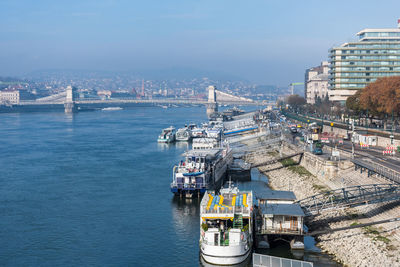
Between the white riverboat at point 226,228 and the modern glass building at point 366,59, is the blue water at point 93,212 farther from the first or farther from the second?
the modern glass building at point 366,59

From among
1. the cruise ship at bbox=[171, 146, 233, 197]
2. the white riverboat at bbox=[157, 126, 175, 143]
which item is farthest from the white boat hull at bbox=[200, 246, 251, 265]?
the white riverboat at bbox=[157, 126, 175, 143]

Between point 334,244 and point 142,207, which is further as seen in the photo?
point 142,207

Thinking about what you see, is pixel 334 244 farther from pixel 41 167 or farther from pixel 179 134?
pixel 179 134

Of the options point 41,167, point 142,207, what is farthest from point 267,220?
point 41,167

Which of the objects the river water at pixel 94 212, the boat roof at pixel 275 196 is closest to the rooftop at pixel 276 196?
the boat roof at pixel 275 196

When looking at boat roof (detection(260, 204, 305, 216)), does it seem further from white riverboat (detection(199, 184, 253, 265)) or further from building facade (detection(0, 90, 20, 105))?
building facade (detection(0, 90, 20, 105))

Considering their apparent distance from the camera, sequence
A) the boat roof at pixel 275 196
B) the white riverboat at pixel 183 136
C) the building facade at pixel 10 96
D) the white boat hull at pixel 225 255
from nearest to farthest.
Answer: the white boat hull at pixel 225 255
the boat roof at pixel 275 196
the white riverboat at pixel 183 136
the building facade at pixel 10 96

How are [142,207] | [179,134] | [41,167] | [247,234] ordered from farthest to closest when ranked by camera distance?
[179,134], [41,167], [142,207], [247,234]
